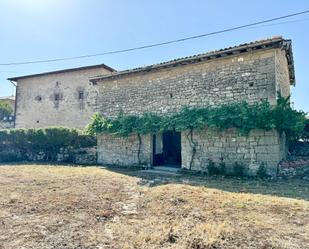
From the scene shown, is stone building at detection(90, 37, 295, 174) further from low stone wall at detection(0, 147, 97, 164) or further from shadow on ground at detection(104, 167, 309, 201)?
shadow on ground at detection(104, 167, 309, 201)

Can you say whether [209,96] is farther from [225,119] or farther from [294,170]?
[294,170]

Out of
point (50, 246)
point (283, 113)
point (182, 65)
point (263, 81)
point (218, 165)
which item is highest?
point (182, 65)

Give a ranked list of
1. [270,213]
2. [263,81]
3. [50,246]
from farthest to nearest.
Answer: [263,81], [270,213], [50,246]

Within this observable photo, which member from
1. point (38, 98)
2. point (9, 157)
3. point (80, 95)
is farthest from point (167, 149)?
point (38, 98)

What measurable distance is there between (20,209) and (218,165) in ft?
25.6

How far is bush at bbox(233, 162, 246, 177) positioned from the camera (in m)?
10.8

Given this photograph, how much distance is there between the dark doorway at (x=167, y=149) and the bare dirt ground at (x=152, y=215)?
5.05 meters

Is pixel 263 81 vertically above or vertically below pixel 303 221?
above

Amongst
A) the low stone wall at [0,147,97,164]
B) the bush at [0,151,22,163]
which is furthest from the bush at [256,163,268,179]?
the bush at [0,151,22,163]

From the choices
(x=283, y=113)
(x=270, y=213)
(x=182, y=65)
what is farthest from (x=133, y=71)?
(x=270, y=213)

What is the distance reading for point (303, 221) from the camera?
5.46 metres

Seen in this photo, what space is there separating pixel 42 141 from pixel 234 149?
11305 millimetres

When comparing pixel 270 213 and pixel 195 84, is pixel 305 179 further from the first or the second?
pixel 195 84

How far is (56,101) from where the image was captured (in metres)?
23.0
